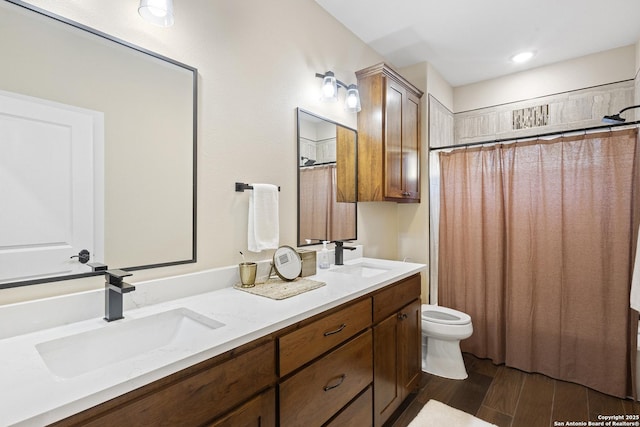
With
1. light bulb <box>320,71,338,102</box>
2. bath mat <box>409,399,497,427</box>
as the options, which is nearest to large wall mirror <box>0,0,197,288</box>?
light bulb <box>320,71,338,102</box>

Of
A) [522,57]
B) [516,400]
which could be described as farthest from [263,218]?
[522,57]

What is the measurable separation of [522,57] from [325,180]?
7.12 feet

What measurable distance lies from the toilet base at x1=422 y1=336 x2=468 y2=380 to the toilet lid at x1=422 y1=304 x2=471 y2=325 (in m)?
0.15

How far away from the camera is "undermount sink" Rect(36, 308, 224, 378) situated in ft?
2.98

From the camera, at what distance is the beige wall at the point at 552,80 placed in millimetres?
2639

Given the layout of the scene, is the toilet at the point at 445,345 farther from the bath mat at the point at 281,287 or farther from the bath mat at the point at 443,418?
the bath mat at the point at 281,287

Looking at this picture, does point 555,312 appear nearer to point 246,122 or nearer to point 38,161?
point 246,122

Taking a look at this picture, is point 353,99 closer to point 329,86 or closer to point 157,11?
point 329,86

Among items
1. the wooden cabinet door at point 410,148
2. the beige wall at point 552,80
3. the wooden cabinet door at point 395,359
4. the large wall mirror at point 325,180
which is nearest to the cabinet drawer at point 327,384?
the wooden cabinet door at point 395,359

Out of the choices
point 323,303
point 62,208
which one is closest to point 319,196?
point 323,303

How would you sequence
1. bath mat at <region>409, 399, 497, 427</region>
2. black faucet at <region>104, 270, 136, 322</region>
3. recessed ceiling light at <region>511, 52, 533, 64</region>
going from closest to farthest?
black faucet at <region>104, 270, 136, 322</region> < bath mat at <region>409, 399, 497, 427</region> < recessed ceiling light at <region>511, 52, 533, 64</region>

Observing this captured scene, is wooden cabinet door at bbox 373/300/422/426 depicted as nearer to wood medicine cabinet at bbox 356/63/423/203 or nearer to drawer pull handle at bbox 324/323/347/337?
drawer pull handle at bbox 324/323/347/337

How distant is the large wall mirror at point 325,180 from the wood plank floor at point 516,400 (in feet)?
3.90

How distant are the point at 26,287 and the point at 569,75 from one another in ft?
13.0
